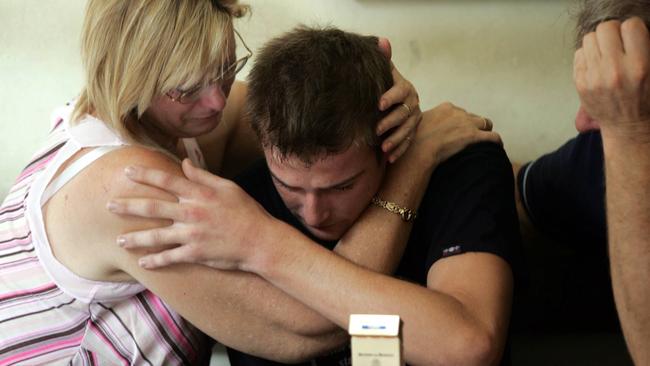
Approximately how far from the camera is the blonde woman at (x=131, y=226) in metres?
1.59

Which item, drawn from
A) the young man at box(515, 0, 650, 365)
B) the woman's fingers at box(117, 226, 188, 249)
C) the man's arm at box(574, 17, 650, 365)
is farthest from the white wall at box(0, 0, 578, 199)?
the woman's fingers at box(117, 226, 188, 249)

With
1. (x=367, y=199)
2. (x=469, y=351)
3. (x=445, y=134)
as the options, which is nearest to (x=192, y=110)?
(x=367, y=199)

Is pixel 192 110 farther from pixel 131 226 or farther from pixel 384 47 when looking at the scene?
pixel 384 47

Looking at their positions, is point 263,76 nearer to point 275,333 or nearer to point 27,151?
point 275,333

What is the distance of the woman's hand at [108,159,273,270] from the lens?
1540mm

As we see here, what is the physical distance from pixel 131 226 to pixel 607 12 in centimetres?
99

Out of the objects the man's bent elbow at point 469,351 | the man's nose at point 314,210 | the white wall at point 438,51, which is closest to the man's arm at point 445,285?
the man's bent elbow at point 469,351

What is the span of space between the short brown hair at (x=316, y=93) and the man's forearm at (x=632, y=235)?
45cm

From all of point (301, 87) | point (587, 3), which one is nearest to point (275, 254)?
point (301, 87)

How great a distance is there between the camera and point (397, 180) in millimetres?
1738

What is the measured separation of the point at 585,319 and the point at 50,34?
1.63m

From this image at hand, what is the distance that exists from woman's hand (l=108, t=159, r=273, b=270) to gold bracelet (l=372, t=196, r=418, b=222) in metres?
0.26

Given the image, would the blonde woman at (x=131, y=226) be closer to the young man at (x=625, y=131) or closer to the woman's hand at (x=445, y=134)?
the woman's hand at (x=445, y=134)

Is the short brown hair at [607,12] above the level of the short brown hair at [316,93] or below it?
above
